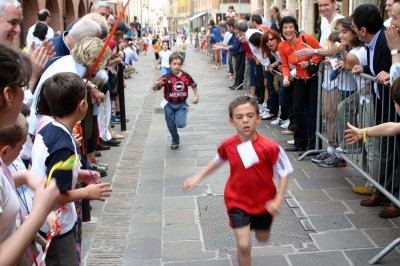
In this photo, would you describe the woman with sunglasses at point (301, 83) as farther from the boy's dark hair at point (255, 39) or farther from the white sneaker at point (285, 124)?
the boy's dark hair at point (255, 39)

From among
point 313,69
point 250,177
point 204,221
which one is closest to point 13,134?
point 250,177

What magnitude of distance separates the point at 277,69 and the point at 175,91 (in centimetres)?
253

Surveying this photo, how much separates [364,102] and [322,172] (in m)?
1.25

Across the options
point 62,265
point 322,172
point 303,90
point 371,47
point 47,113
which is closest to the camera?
point 62,265

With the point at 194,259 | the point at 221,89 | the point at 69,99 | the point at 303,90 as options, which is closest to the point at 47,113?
the point at 69,99

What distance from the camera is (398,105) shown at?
3.56m

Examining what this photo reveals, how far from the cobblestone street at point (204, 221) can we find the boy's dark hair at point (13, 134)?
185cm

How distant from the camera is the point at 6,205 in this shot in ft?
5.94

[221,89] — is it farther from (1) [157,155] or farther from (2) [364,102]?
(2) [364,102]

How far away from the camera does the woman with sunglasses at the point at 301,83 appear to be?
7004mm

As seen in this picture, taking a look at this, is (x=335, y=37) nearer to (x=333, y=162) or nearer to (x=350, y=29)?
(x=350, y=29)

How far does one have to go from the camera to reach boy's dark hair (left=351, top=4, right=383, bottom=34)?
5133 mm

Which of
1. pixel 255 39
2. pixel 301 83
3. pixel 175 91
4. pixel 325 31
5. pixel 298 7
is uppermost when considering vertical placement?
pixel 298 7

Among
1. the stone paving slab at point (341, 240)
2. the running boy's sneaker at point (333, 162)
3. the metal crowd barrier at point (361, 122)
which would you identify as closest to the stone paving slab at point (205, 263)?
the stone paving slab at point (341, 240)
